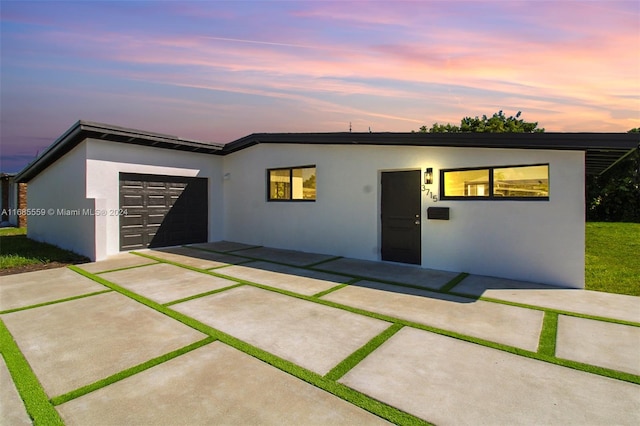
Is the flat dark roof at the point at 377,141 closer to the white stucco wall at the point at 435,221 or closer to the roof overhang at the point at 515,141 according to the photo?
the roof overhang at the point at 515,141

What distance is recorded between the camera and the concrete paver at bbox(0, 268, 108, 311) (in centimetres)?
459

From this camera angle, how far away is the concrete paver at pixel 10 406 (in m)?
2.02

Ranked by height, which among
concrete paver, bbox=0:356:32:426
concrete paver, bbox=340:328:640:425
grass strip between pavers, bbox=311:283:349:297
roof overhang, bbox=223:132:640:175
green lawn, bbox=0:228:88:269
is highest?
roof overhang, bbox=223:132:640:175

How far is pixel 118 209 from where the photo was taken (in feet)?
27.1

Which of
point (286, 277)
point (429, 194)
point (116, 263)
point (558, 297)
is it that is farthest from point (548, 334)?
point (116, 263)

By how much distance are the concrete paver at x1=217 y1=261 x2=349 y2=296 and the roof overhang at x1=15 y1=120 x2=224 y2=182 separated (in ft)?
14.5

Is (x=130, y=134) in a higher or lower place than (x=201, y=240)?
higher

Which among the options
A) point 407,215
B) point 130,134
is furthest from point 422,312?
point 130,134

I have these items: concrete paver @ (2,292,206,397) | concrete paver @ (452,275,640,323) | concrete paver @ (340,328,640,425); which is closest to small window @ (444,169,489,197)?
concrete paver @ (452,275,640,323)

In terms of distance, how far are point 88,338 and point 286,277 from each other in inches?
124

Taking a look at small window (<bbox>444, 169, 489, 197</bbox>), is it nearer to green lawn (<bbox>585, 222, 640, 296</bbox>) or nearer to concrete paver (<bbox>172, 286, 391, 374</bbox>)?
green lawn (<bbox>585, 222, 640, 296</bbox>)

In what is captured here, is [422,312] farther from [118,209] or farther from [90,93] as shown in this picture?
[90,93]

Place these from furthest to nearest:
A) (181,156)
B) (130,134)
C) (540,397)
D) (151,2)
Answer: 1. (181,156)
2. (130,134)
3. (151,2)
4. (540,397)

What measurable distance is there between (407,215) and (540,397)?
188 inches
